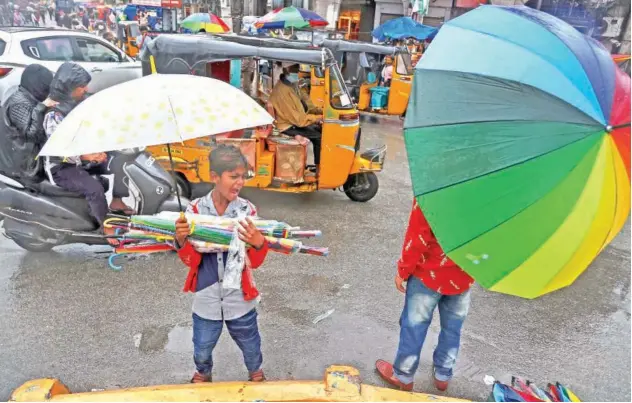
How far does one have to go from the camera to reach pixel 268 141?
5.90m

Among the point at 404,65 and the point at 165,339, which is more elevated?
the point at 404,65

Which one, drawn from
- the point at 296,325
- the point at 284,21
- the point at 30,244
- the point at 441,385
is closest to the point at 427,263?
the point at 441,385

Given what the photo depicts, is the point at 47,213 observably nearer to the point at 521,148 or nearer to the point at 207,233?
the point at 207,233

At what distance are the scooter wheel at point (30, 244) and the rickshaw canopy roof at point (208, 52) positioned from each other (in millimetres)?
2565

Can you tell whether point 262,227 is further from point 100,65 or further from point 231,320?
point 100,65

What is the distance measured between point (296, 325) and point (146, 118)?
2.24m

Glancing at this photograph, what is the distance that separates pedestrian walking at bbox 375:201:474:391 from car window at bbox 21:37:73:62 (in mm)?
8684

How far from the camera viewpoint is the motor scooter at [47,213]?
4.40 meters

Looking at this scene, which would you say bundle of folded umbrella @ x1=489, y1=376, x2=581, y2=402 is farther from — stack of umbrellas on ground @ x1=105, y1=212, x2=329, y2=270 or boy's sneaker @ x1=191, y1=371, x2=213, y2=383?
boy's sneaker @ x1=191, y1=371, x2=213, y2=383

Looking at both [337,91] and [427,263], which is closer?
[427,263]

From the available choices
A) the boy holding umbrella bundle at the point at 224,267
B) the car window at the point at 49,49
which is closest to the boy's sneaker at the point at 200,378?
the boy holding umbrella bundle at the point at 224,267

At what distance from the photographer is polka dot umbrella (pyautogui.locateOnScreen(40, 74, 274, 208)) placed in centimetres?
212

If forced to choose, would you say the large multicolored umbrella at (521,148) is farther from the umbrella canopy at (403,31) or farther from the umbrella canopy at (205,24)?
the umbrella canopy at (403,31)

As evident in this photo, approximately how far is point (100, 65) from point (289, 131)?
5.61 metres
